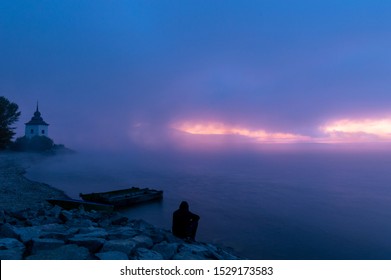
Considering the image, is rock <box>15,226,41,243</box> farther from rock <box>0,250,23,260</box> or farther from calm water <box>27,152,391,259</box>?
calm water <box>27,152,391,259</box>

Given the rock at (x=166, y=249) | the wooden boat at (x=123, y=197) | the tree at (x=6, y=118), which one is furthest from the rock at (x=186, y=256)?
the tree at (x=6, y=118)

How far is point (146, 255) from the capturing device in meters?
8.11

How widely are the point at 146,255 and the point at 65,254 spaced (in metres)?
2.11

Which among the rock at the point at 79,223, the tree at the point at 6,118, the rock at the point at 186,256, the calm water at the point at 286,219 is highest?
the tree at the point at 6,118

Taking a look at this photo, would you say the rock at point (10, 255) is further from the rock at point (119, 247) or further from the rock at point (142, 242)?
the rock at point (142, 242)

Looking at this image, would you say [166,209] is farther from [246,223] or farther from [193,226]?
[193,226]

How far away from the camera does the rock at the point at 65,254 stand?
7.07 metres

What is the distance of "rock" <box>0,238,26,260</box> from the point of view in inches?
273

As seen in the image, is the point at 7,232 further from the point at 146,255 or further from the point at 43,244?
the point at 146,255

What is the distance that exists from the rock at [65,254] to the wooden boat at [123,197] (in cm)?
2950

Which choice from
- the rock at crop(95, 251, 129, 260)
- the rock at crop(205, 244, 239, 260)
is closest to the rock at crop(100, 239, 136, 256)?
the rock at crop(95, 251, 129, 260)

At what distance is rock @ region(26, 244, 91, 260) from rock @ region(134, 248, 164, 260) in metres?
1.32

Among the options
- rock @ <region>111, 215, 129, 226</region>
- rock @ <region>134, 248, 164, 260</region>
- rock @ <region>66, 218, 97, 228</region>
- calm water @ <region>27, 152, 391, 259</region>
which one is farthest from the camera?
calm water @ <region>27, 152, 391, 259</region>
